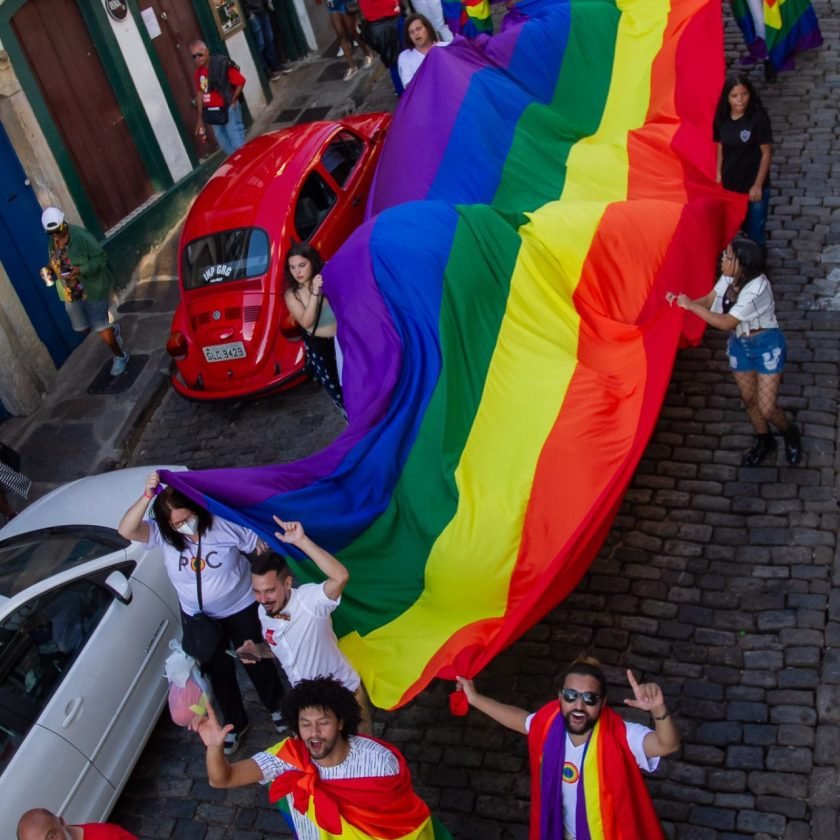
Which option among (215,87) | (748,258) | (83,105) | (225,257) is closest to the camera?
(748,258)

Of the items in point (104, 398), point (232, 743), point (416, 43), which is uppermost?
point (416, 43)

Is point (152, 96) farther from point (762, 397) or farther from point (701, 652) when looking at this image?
point (701, 652)

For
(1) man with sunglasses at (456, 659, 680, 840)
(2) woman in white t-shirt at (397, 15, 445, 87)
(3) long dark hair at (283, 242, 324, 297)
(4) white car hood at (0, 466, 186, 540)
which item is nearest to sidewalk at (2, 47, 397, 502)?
(4) white car hood at (0, 466, 186, 540)

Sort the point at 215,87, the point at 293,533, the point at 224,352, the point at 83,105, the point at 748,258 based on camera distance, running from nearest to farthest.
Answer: the point at 293,533
the point at 748,258
the point at 224,352
the point at 83,105
the point at 215,87

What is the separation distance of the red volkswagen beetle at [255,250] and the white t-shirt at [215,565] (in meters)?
3.40

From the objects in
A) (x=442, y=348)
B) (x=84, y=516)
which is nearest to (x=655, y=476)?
(x=442, y=348)

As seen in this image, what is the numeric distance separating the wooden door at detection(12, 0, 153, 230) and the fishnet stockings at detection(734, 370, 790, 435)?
8.07 metres

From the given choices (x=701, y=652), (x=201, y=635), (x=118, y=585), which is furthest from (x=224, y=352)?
(x=701, y=652)

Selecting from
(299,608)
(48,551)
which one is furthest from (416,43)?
(299,608)

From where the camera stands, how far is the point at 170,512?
17.7ft

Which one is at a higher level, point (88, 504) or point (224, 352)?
point (88, 504)

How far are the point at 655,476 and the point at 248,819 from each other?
338 centimetres

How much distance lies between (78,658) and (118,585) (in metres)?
0.46

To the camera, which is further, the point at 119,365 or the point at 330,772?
the point at 119,365
